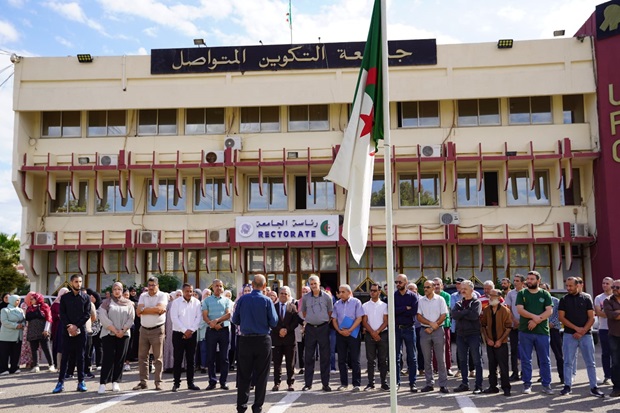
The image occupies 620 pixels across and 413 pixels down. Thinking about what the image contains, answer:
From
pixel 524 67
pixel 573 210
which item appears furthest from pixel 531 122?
pixel 573 210

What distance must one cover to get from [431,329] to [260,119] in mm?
17190

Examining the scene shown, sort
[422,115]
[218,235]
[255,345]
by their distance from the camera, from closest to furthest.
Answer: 1. [255,345]
2. [218,235]
3. [422,115]

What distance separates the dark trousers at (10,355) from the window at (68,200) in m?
13.7

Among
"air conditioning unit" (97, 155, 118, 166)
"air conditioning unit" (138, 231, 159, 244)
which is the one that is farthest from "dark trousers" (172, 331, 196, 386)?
"air conditioning unit" (97, 155, 118, 166)

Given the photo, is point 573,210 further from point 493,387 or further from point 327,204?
point 493,387

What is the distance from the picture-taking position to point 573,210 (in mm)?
25688

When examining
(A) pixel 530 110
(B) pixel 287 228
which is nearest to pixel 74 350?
(B) pixel 287 228

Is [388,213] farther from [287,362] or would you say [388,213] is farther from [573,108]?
[573,108]

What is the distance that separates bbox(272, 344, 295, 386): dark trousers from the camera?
11758 millimetres

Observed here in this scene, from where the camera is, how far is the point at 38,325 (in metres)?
14.5

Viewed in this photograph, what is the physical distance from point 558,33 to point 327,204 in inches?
472

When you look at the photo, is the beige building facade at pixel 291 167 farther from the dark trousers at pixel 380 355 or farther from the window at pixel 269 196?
the dark trousers at pixel 380 355

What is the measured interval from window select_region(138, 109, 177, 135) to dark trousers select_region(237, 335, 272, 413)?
1965 centimetres

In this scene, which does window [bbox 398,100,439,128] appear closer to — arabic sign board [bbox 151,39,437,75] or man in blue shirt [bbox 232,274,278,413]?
arabic sign board [bbox 151,39,437,75]
